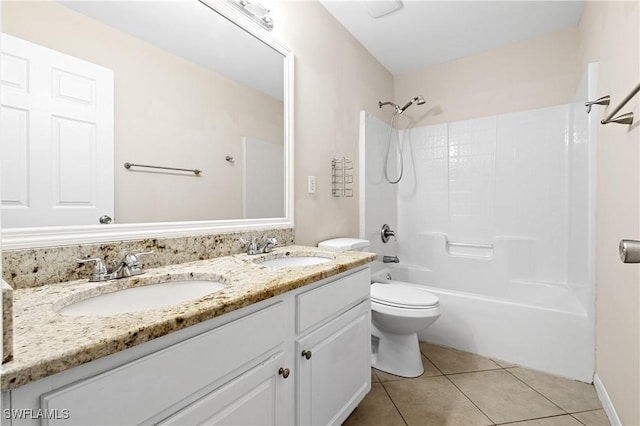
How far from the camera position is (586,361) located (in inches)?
67.7

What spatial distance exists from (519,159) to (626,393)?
1.74 m

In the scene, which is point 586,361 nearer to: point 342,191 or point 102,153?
point 342,191

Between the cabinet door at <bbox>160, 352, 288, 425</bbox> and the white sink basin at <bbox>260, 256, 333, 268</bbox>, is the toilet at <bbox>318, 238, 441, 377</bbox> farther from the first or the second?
the cabinet door at <bbox>160, 352, 288, 425</bbox>

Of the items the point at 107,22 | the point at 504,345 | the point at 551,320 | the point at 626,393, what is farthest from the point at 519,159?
the point at 107,22

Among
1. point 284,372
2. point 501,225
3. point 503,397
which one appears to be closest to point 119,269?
point 284,372

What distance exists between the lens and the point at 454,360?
1979 millimetres

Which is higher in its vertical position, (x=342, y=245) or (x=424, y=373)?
(x=342, y=245)

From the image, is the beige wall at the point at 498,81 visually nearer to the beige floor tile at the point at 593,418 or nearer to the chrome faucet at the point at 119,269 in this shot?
the beige floor tile at the point at 593,418

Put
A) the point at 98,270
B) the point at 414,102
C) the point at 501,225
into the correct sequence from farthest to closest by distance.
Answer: the point at 414,102, the point at 501,225, the point at 98,270

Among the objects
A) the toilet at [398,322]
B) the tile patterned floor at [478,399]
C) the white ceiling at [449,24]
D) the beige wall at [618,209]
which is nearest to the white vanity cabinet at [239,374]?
the tile patterned floor at [478,399]

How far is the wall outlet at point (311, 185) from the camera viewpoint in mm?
1848

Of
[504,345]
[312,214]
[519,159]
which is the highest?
[519,159]

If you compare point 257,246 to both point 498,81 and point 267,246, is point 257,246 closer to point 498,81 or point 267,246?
point 267,246

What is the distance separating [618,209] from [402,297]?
111 cm
